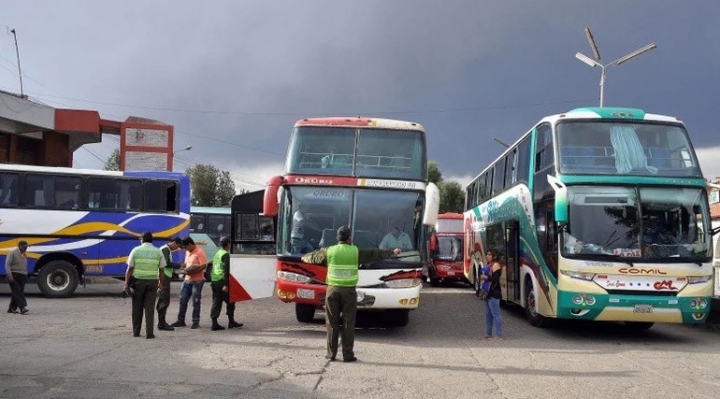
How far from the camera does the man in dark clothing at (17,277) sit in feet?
50.3

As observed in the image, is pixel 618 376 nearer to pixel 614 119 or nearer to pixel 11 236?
pixel 614 119

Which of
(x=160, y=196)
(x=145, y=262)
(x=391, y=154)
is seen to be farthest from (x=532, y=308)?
(x=160, y=196)

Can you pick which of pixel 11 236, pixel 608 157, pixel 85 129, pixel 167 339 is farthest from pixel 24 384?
pixel 85 129

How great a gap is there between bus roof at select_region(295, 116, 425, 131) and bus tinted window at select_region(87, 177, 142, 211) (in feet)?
29.0

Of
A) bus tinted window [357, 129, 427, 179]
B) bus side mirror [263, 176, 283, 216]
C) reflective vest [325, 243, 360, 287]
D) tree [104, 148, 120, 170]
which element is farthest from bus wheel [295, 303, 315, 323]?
tree [104, 148, 120, 170]

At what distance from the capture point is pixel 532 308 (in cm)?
1502

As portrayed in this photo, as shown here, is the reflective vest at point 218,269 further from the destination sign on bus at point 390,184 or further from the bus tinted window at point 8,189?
the bus tinted window at point 8,189

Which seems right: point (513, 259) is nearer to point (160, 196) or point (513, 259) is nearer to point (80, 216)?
point (160, 196)

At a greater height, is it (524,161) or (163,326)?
(524,161)

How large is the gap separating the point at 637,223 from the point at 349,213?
521 centimetres

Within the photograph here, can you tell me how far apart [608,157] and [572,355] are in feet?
13.0

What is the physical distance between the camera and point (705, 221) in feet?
41.7

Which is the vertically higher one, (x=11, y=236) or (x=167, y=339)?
(x=11, y=236)

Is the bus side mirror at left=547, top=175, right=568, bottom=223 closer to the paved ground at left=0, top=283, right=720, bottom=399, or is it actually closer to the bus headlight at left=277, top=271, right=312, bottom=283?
the paved ground at left=0, top=283, right=720, bottom=399
